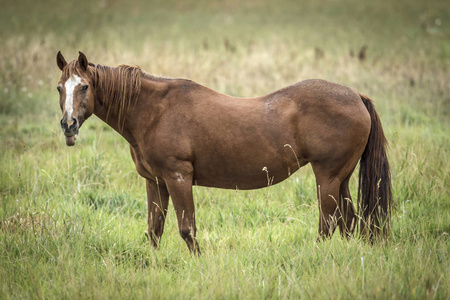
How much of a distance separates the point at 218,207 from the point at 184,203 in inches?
47.1

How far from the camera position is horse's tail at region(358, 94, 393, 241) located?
4895mm

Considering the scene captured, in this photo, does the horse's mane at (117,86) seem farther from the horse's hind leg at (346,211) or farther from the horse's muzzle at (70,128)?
the horse's hind leg at (346,211)

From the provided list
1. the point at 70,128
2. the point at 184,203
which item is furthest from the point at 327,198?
the point at 70,128

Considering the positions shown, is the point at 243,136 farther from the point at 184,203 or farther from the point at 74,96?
the point at 74,96

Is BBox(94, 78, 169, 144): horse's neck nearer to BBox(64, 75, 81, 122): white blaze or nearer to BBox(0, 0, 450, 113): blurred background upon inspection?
BBox(64, 75, 81, 122): white blaze

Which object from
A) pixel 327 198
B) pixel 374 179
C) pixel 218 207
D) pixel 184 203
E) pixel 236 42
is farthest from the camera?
pixel 236 42

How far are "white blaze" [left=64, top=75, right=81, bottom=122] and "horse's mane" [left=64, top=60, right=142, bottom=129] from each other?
10.5 inches

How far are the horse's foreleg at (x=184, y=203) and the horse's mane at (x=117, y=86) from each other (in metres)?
0.84

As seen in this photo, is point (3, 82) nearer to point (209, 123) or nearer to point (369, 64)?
point (209, 123)

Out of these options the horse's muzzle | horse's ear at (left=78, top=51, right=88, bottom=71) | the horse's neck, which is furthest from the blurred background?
the horse's muzzle

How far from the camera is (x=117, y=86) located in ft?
15.7

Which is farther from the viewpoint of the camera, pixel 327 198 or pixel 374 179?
pixel 374 179

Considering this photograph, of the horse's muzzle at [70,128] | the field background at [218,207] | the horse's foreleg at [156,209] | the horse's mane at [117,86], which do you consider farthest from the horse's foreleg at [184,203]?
the horse's muzzle at [70,128]

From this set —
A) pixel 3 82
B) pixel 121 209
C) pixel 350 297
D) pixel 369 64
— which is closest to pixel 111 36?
pixel 3 82
